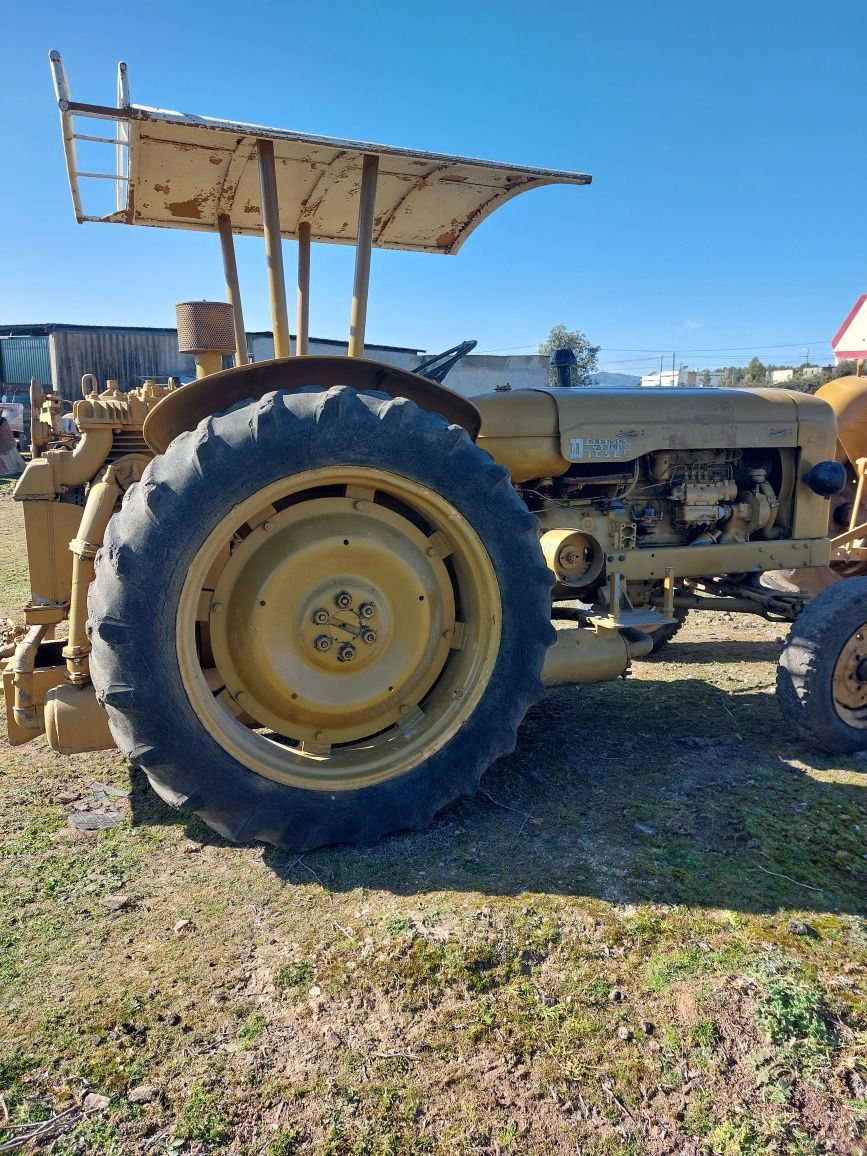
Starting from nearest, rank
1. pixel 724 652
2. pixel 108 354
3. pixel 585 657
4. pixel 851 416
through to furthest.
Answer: pixel 585 657, pixel 851 416, pixel 724 652, pixel 108 354

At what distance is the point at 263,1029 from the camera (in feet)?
6.64

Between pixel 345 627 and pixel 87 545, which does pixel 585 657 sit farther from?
pixel 87 545

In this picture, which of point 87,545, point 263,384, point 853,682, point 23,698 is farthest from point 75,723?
point 853,682

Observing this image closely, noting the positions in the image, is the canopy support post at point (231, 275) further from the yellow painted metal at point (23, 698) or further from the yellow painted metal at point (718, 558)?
the yellow painted metal at point (718, 558)

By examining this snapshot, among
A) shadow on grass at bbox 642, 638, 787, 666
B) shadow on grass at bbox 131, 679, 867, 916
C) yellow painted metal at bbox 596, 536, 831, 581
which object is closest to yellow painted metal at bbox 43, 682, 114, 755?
shadow on grass at bbox 131, 679, 867, 916

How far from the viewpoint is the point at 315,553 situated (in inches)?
114

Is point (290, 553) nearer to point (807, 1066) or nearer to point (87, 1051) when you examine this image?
point (87, 1051)

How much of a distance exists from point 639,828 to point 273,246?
2646 millimetres

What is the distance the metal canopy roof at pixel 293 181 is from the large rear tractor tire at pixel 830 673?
221cm

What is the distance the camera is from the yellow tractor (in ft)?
8.45

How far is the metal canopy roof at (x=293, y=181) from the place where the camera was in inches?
114

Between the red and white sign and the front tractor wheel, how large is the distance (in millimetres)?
3808

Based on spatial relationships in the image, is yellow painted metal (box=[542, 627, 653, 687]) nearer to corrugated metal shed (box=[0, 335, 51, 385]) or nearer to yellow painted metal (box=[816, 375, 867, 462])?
yellow painted metal (box=[816, 375, 867, 462])

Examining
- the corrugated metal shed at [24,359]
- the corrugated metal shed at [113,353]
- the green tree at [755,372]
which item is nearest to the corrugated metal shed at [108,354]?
the corrugated metal shed at [113,353]
